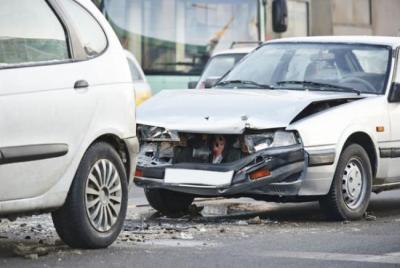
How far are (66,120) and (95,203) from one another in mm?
595

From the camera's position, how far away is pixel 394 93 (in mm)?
11031

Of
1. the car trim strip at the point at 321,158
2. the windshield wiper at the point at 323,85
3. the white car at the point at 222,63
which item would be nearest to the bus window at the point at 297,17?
the white car at the point at 222,63

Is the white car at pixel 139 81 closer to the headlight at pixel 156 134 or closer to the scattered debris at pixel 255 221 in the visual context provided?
the headlight at pixel 156 134

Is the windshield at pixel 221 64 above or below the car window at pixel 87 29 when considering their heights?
below

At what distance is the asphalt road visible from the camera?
755 cm

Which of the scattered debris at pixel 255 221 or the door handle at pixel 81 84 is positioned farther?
the scattered debris at pixel 255 221

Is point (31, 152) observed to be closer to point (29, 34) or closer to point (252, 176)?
point (29, 34)

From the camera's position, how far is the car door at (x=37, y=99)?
7348 millimetres

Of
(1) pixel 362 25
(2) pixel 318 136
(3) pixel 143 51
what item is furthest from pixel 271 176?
(1) pixel 362 25

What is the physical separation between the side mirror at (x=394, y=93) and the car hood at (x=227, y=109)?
395 millimetres

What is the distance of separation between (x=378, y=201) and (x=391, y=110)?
1738 mm

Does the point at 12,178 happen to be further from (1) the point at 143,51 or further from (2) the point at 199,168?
(1) the point at 143,51

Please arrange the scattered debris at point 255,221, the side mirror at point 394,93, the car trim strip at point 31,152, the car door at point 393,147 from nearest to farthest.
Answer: the car trim strip at point 31,152
the scattered debris at point 255,221
the car door at point 393,147
the side mirror at point 394,93

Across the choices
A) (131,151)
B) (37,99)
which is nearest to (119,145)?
(131,151)
